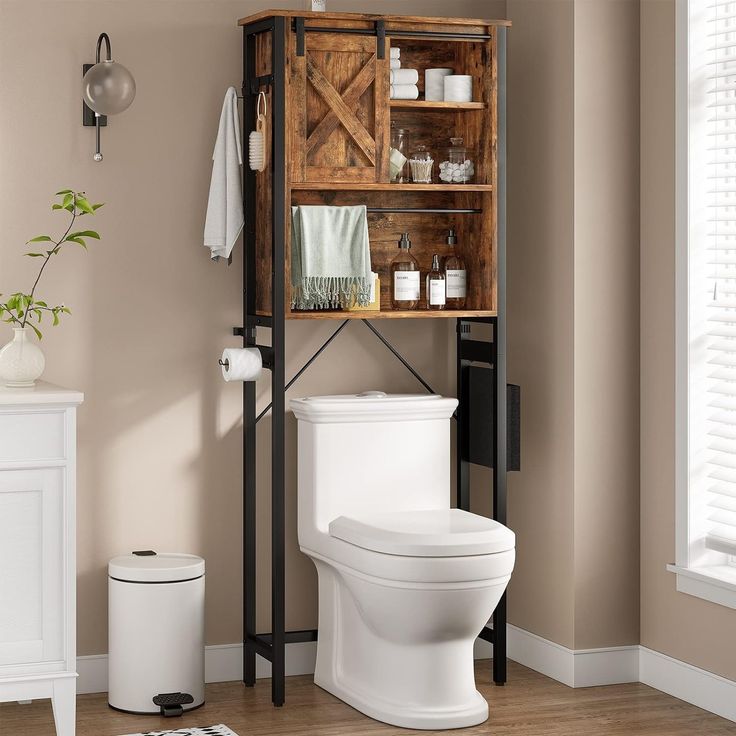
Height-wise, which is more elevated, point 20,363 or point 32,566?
point 20,363

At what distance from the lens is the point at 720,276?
3455 millimetres

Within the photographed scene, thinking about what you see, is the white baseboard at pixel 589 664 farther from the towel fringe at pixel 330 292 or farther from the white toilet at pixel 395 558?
the towel fringe at pixel 330 292

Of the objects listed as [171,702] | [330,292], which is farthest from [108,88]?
[171,702]

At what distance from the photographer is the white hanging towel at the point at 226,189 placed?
12.0ft

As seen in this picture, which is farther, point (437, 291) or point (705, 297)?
point (437, 291)

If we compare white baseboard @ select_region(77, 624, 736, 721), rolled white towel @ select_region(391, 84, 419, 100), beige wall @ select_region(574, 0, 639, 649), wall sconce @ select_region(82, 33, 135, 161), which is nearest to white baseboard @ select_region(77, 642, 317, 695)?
white baseboard @ select_region(77, 624, 736, 721)

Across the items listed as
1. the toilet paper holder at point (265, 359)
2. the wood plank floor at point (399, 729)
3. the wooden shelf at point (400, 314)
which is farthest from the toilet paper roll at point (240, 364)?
the wood plank floor at point (399, 729)

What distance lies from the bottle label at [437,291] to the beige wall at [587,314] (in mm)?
355

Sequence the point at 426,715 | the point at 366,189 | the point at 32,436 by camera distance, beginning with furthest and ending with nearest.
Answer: the point at 366,189, the point at 426,715, the point at 32,436

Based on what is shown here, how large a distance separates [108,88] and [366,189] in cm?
82

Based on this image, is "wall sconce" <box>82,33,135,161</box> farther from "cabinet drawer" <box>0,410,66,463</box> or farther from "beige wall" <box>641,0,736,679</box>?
"beige wall" <box>641,0,736,679</box>

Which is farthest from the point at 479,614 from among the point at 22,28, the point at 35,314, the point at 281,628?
the point at 22,28

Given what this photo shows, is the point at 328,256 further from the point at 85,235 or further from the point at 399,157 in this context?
the point at 85,235

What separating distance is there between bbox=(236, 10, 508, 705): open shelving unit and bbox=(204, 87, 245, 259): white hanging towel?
0.19ft
